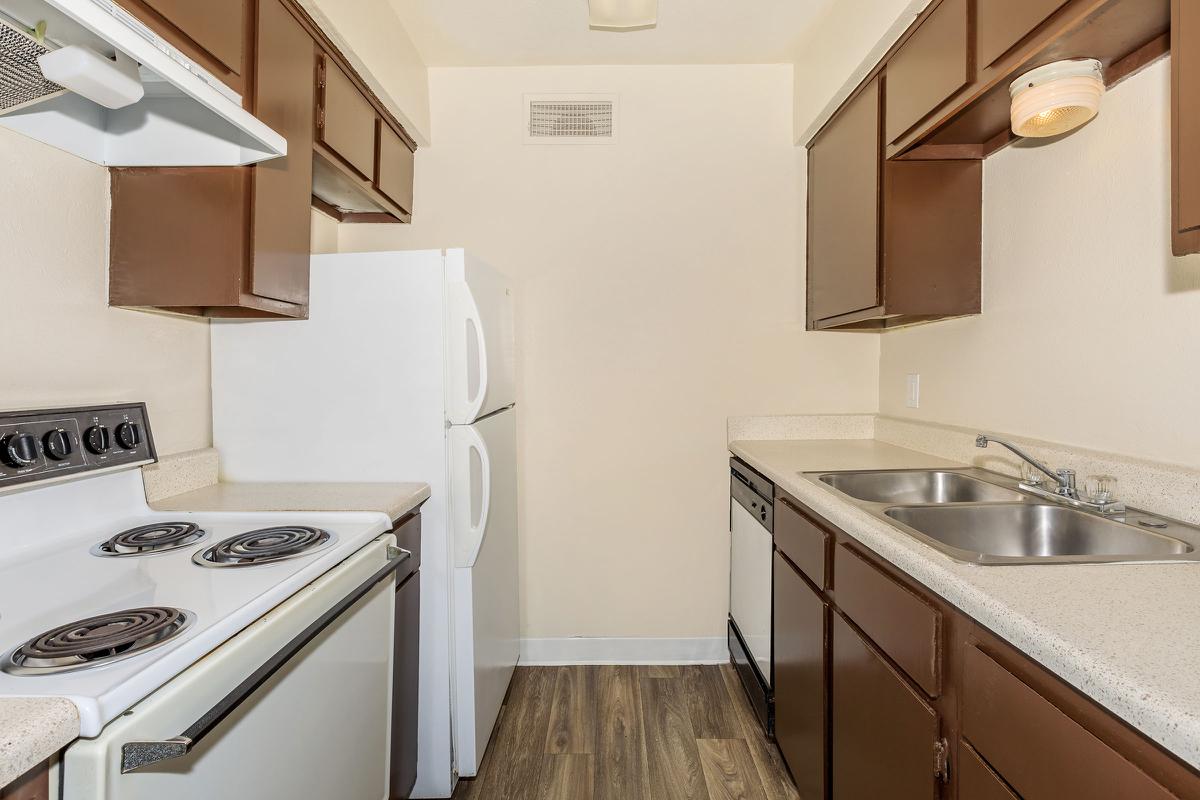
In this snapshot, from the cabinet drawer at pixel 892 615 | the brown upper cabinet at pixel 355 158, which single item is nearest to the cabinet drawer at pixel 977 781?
the cabinet drawer at pixel 892 615

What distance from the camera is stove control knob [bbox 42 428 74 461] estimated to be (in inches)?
49.8

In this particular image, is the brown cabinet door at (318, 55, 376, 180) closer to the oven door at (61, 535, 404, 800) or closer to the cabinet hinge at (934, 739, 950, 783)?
the oven door at (61, 535, 404, 800)

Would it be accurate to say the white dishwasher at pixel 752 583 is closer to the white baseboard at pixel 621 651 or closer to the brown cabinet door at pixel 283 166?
the white baseboard at pixel 621 651

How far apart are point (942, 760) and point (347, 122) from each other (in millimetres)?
2268

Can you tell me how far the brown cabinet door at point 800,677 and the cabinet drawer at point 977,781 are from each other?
0.59 m

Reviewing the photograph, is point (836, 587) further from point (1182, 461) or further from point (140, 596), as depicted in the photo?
point (140, 596)

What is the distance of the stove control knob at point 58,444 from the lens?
1.26 meters

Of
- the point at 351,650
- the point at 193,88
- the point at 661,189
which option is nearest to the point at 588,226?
the point at 661,189

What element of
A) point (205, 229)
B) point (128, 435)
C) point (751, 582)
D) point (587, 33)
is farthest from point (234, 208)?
point (751, 582)

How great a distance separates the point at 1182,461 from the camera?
130 centimetres

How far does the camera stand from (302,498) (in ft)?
5.49

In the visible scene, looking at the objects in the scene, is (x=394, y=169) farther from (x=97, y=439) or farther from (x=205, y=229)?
(x=97, y=439)

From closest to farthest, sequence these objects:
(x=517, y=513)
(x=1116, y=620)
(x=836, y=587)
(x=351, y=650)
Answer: (x=1116, y=620) < (x=351, y=650) < (x=836, y=587) < (x=517, y=513)

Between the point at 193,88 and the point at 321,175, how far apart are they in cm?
114
